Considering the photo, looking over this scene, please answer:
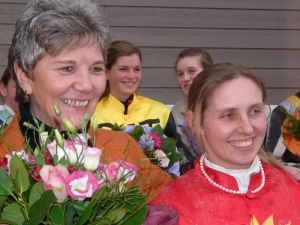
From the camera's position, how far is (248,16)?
21.5 feet

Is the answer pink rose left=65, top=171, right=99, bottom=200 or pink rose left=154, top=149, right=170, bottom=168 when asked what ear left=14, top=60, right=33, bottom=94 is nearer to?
pink rose left=65, top=171, right=99, bottom=200

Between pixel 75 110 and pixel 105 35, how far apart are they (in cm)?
32

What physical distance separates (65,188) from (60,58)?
0.73 meters

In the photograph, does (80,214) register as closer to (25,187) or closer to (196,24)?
(25,187)

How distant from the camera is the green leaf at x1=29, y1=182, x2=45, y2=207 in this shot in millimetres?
1699

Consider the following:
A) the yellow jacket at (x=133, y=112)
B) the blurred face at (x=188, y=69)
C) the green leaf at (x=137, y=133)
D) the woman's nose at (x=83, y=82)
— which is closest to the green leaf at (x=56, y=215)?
the woman's nose at (x=83, y=82)

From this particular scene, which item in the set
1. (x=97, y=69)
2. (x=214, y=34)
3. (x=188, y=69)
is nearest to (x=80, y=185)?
(x=97, y=69)

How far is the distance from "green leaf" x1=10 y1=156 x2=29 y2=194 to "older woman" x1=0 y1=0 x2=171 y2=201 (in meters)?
0.50

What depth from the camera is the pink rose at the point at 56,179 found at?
1.67 meters

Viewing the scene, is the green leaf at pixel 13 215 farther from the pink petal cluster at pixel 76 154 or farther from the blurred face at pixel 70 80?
the blurred face at pixel 70 80

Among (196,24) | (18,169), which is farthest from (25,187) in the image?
(196,24)

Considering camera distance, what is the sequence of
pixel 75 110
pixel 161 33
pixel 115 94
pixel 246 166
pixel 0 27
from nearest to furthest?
pixel 75 110 → pixel 246 166 → pixel 115 94 → pixel 0 27 → pixel 161 33

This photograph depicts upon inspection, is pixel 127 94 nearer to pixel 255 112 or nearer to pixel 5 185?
pixel 255 112

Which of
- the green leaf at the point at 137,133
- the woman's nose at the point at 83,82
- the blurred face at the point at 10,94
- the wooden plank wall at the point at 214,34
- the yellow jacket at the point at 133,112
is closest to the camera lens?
the woman's nose at the point at 83,82
